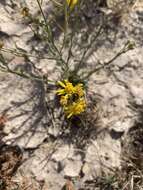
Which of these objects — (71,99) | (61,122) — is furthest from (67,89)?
(61,122)

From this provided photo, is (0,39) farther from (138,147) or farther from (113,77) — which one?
(138,147)

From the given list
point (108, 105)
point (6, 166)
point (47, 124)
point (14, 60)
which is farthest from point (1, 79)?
point (108, 105)

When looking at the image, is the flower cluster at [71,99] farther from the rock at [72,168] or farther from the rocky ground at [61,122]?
the rock at [72,168]

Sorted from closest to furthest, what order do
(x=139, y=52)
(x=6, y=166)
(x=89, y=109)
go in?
(x=6, y=166)
(x=89, y=109)
(x=139, y=52)

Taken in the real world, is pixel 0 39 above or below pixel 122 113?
above

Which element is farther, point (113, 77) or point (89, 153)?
point (113, 77)

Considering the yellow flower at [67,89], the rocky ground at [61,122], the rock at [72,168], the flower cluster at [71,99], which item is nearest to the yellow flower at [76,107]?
the flower cluster at [71,99]
